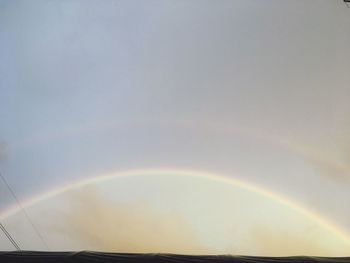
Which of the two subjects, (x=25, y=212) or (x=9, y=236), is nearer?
(x=25, y=212)

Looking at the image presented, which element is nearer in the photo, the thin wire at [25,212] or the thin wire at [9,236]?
the thin wire at [25,212]

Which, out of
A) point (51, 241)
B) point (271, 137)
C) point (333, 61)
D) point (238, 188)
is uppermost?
point (333, 61)

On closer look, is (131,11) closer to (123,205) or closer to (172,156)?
(172,156)

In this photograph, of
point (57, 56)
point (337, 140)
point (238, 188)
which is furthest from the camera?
point (238, 188)

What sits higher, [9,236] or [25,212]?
[25,212]

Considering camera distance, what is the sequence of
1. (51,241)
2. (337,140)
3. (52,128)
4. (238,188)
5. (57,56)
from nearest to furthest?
(57,56), (337,140), (52,128), (238,188), (51,241)

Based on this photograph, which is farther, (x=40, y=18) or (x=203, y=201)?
(x=203, y=201)

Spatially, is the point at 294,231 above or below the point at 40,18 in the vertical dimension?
below

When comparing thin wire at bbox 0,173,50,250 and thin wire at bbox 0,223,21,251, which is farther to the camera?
thin wire at bbox 0,223,21,251

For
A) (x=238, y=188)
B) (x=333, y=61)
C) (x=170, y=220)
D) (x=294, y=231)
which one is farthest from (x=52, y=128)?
(x=294, y=231)
